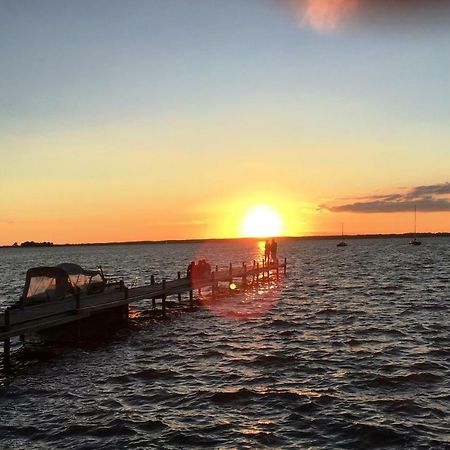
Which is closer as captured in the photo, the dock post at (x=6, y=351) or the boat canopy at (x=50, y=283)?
the dock post at (x=6, y=351)

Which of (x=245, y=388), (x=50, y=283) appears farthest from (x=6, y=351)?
(x=245, y=388)

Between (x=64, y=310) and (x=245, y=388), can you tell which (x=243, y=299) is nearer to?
(x=64, y=310)

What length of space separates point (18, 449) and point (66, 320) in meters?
11.0

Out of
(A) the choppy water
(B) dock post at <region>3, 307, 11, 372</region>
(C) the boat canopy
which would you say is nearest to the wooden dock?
(B) dock post at <region>3, 307, 11, 372</region>

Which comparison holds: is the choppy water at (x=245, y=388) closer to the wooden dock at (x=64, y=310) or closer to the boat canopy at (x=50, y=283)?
the wooden dock at (x=64, y=310)

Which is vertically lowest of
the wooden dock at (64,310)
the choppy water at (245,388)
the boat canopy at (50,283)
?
the choppy water at (245,388)

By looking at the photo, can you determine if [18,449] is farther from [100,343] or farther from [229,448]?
[100,343]

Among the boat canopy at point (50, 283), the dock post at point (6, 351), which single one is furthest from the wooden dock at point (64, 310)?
the boat canopy at point (50, 283)

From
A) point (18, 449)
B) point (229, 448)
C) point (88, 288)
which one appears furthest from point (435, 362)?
point (88, 288)

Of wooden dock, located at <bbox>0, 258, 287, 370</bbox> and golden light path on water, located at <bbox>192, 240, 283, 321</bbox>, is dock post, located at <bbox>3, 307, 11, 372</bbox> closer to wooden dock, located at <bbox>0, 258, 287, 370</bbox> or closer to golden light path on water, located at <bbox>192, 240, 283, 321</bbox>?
wooden dock, located at <bbox>0, 258, 287, 370</bbox>

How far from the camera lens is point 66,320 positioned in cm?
2284

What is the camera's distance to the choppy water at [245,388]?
1289 cm

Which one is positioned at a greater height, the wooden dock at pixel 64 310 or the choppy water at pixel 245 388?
the wooden dock at pixel 64 310

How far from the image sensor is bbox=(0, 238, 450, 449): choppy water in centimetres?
1289
